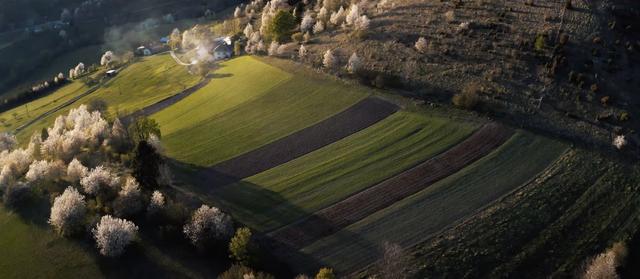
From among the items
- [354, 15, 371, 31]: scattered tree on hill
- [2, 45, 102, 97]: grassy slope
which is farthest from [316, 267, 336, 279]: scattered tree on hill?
[2, 45, 102, 97]: grassy slope

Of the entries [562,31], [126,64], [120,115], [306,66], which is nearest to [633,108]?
[562,31]

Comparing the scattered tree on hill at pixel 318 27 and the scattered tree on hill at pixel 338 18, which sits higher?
the scattered tree on hill at pixel 338 18

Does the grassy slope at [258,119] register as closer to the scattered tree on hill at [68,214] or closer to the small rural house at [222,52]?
the scattered tree on hill at [68,214]

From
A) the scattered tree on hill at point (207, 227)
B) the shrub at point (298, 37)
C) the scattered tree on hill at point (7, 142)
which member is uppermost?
the shrub at point (298, 37)

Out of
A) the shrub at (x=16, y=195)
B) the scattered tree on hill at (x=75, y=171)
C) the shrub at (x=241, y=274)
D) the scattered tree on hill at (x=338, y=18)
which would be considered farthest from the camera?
the scattered tree on hill at (x=338, y=18)

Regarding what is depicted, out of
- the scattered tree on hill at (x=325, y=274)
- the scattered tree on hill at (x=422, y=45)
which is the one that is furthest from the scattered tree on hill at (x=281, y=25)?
the scattered tree on hill at (x=325, y=274)

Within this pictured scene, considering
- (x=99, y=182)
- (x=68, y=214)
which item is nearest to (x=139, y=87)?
(x=99, y=182)

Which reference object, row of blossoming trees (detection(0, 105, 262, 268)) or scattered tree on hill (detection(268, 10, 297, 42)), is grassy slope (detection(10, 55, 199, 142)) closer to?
row of blossoming trees (detection(0, 105, 262, 268))
